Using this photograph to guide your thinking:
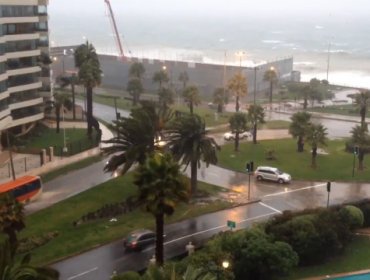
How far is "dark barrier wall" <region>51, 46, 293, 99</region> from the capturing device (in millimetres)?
121938

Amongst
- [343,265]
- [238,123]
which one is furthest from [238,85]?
[343,265]

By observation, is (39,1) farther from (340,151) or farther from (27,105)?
(340,151)

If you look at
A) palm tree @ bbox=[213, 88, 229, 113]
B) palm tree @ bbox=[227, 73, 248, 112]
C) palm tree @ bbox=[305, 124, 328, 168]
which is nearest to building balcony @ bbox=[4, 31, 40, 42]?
palm tree @ bbox=[213, 88, 229, 113]

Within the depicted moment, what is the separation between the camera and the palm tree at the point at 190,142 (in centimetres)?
5034

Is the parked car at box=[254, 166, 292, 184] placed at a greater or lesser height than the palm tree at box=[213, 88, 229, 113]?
lesser

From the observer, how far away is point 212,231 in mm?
44000

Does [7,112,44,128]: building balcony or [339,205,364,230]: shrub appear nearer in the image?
[339,205,364,230]: shrub

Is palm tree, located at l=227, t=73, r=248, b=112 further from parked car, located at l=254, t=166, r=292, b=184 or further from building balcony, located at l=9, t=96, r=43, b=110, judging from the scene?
parked car, located at l=254, t=166, r=292, b=184

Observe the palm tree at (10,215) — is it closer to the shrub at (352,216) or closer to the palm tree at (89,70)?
the shrub at (352,216)

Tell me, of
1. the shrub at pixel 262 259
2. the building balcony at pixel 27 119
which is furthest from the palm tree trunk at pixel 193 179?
the building balcony at pixel 27 119

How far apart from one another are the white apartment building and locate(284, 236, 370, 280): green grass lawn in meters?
40.9

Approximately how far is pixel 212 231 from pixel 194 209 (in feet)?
16.5

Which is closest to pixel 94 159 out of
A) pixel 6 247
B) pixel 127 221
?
pixel 127 221

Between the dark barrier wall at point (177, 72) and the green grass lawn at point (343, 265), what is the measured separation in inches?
3101
